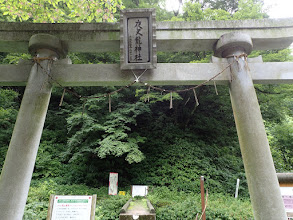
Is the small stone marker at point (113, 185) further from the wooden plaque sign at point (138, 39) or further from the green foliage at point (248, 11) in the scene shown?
the green foliage at point (248, 11)

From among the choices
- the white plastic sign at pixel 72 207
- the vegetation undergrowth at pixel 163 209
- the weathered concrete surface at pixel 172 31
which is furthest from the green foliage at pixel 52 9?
the vegetation undergrowth at pixel 163 209

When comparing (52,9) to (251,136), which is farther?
(52,9)

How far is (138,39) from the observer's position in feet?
11.5

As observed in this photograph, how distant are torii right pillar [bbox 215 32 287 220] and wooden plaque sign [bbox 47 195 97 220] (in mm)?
2768

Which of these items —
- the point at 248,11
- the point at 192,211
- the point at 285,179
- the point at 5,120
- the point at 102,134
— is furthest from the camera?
the point at 5,120

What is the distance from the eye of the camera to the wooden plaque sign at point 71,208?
3285 millimetres

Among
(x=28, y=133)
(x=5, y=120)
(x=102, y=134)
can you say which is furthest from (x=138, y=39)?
(x=5, y=120)

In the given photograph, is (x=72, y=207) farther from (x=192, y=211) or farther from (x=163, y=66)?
(x=192, y=211)

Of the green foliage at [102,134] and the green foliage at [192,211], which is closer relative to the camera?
the green foliage at [192,211]

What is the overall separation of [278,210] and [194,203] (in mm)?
3069

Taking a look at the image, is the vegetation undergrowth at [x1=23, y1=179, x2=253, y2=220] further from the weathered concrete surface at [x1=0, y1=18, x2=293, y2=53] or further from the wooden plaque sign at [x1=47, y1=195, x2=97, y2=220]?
the weathered concrete surface at [x1=0, y1=18, x2=293, y2=53]

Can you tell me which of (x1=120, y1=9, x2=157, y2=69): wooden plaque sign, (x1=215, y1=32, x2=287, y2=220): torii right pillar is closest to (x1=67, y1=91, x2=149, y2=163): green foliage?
Answer: (x1=120, y1=9, x2=157, y2=69): wooden plaque sign

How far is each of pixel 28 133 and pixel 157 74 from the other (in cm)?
249

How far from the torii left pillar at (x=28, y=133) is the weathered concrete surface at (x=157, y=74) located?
0.87 feet
